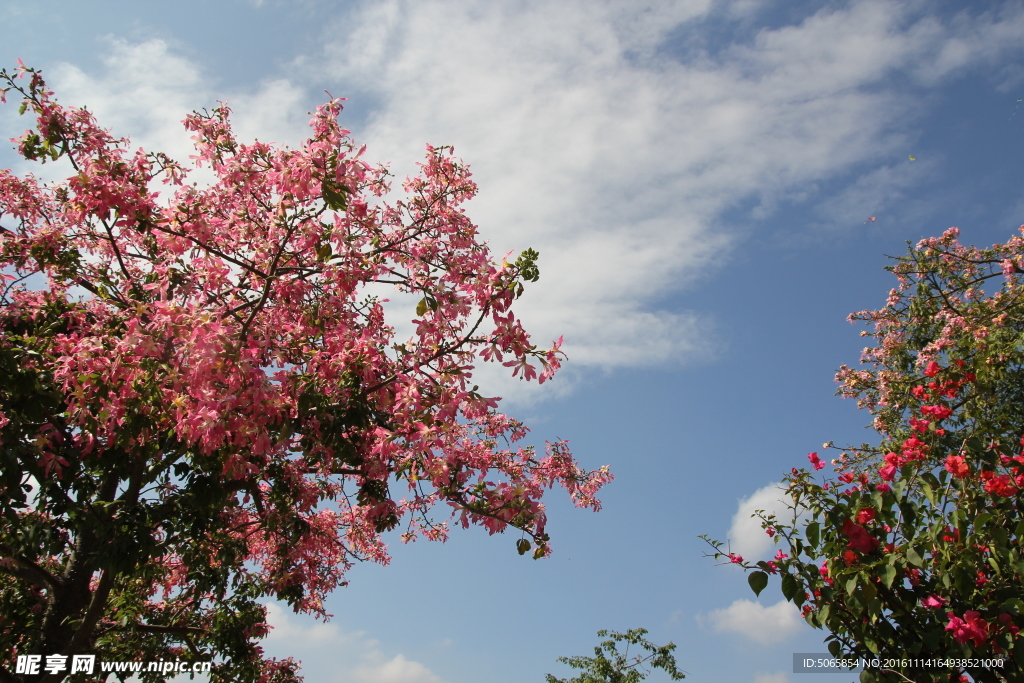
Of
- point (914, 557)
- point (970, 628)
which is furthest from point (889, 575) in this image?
point (970, 628)

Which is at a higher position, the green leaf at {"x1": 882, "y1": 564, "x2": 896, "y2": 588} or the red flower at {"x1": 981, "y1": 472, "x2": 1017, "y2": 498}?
the red flower at {"x1": 981, "y1": 472, "x2": 1017, "y2": 498}

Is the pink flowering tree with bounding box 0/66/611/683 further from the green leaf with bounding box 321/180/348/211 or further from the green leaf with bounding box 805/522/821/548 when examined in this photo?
the green leaf with bounding box 805/522/821/548

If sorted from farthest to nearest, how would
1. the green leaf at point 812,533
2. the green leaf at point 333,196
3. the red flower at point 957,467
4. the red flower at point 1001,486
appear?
the green leaf at point 333,196, the red flower at point 957,467, the red flower at point 1001,486, the green leaf at point 812,533

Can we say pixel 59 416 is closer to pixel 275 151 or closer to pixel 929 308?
pixel 275 151

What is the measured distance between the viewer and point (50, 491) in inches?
222

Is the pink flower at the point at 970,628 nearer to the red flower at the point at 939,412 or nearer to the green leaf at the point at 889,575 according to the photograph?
the green leaf at the point at 889,575

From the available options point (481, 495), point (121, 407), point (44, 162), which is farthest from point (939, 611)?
point (44, 162)

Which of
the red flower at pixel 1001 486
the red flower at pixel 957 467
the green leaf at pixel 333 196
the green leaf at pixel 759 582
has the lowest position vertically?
the green leaf at pixel 759 582

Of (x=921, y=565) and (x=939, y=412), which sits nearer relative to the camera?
(x=921, y=565)

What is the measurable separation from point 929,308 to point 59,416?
13205 mm

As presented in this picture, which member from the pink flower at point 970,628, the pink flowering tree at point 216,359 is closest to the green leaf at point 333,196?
the pink flowering tree at point 216,359

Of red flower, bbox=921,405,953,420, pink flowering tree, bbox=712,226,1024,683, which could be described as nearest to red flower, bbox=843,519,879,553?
pink flowering tree, bbox=712,226,1024,683

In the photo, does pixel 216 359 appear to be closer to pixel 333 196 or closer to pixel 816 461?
pixel 333 196

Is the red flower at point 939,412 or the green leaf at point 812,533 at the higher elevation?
the red flower at point 939,412
